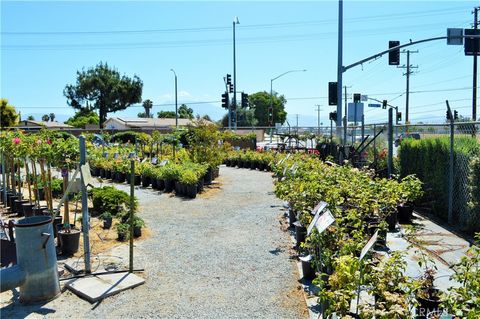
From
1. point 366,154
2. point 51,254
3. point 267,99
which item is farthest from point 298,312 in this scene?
point 267,99

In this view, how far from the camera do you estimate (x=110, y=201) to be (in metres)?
8.95

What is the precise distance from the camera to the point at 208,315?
181 inches

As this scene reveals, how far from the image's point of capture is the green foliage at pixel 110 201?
8922 mm

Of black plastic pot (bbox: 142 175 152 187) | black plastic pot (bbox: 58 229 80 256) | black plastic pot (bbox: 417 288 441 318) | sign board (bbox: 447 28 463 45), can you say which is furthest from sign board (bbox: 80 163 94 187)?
sign board (bbox: 447 28 463 45)

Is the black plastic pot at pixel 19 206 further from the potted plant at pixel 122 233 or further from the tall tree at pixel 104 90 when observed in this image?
the tall tree at pixel 104 90

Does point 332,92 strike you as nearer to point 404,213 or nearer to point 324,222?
point 404,213

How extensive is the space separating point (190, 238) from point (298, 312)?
3519 millimetres

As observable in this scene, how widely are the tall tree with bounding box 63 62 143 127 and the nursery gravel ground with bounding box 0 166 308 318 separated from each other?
52385mm

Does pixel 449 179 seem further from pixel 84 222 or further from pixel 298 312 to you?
pixel 84 222

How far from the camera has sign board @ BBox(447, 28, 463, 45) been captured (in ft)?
50.9

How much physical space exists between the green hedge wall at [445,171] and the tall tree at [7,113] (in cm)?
3991

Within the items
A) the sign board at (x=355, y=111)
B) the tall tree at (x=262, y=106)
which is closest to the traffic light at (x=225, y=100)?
the sign board at (x=355, y=111)

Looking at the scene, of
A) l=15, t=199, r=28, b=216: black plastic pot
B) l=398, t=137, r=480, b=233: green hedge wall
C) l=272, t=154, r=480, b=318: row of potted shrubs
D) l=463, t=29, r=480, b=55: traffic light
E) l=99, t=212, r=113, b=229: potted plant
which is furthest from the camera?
l=463, t=29, r=480, b=55: traffic light

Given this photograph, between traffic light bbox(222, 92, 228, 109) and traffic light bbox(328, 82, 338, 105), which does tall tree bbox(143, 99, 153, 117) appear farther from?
traffic light bbox(328, 82, 338, 105)
